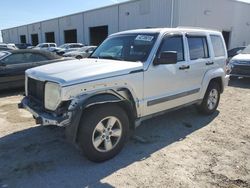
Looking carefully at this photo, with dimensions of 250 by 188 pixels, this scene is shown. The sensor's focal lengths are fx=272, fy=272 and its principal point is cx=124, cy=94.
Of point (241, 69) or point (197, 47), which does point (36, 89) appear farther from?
point (241, 69)

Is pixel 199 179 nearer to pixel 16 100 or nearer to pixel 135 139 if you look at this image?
pixel 135 139

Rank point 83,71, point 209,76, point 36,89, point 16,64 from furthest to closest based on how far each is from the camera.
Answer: point 16,64 < point 209,76 < point 36,89 < point 83,71

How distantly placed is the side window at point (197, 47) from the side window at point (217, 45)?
16.8 inches

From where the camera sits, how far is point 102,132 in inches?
159

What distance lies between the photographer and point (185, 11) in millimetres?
22141

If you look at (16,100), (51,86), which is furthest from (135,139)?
(16,100)

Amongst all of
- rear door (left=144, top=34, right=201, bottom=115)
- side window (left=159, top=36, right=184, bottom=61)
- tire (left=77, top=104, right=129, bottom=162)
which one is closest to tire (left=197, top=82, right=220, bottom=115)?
rear door (left=144, top=34, right=201, bottom=115)

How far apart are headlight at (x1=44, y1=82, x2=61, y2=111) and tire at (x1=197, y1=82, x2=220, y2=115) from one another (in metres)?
3.70

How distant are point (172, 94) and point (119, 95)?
138cm

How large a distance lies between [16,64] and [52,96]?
19.5 feet

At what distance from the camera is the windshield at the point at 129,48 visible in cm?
472

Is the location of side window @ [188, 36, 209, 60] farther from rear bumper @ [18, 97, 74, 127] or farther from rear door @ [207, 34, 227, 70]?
rear bumper @ [18, 97, 74, 127]

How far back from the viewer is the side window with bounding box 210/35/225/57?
20.9 feet

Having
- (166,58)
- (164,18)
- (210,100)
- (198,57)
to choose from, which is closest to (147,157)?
(166,58)
